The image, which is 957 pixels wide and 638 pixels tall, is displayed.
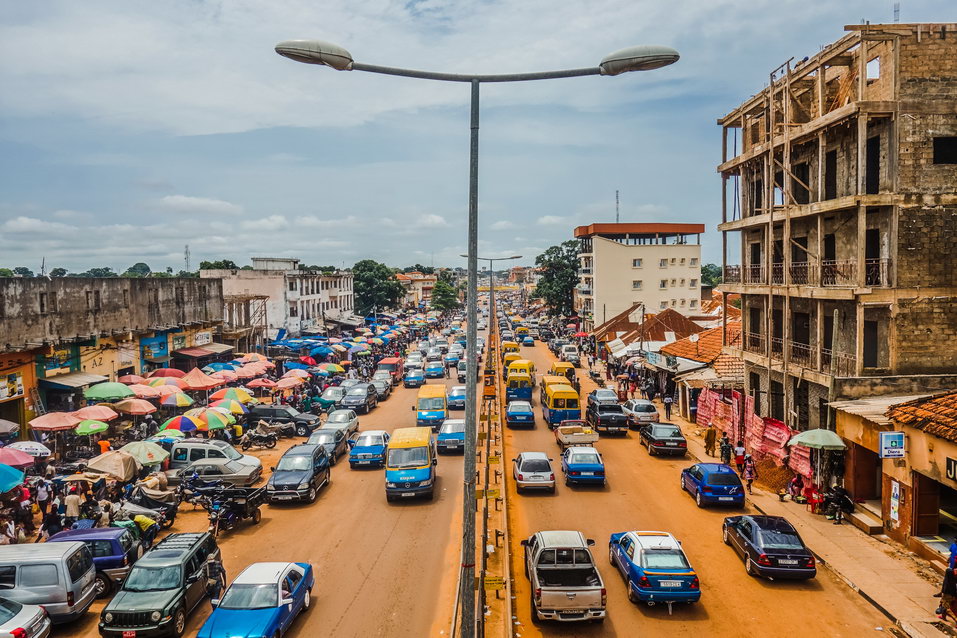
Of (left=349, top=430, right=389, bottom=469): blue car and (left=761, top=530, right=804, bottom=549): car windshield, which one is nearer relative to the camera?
(left=761, top=530, right=804, bottom=549): car windshield

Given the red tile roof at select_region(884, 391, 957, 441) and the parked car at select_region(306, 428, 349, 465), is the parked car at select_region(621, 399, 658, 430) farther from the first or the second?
the red tile roof at select_region(884, 391, 957, 441)

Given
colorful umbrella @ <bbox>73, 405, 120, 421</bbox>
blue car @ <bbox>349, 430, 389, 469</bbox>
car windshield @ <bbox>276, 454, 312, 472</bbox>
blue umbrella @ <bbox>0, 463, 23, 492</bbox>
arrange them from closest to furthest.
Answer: blue umbrella @ <bbox>0, 463, 23, 492</bbox> < car windshield @ <bbox>276, 454, 312, 472</bbox> < colorful umbrella @ <bbox>73, 405, 120, 421</bbox> < blue car @ <bbox>349, 430, 389, 469</bbox>

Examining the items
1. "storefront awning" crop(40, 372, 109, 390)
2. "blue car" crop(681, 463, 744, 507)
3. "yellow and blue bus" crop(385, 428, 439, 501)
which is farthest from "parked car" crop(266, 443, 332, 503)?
"storefront awning" crop(40, 372, 109, 390)

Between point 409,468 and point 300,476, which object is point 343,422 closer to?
point 300,476

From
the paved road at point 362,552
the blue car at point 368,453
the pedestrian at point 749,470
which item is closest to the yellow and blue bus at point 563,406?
the paved road at point 362,552

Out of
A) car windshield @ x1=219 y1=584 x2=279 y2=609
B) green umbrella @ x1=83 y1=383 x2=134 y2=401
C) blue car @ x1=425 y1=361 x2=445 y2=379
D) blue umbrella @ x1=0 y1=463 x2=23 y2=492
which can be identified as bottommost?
blue car @ x1=425 y1=361 x2=445 y2=379

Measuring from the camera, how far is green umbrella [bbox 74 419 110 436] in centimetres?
2362

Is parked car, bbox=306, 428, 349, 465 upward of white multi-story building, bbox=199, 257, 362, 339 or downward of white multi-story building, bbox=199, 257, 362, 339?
downward

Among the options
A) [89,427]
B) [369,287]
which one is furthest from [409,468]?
[369,287]

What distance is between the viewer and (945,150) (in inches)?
782

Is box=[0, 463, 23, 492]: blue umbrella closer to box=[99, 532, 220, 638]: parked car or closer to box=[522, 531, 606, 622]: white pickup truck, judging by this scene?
box=[99, 532, 220, 638]: parked car

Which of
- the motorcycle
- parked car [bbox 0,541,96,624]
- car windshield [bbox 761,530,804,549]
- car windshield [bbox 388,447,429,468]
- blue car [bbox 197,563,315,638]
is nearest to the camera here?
blue car [bbox 197,563,315,638]

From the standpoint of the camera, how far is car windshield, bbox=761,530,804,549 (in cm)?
1502

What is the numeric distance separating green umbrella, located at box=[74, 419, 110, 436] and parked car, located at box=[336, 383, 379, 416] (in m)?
14.0
